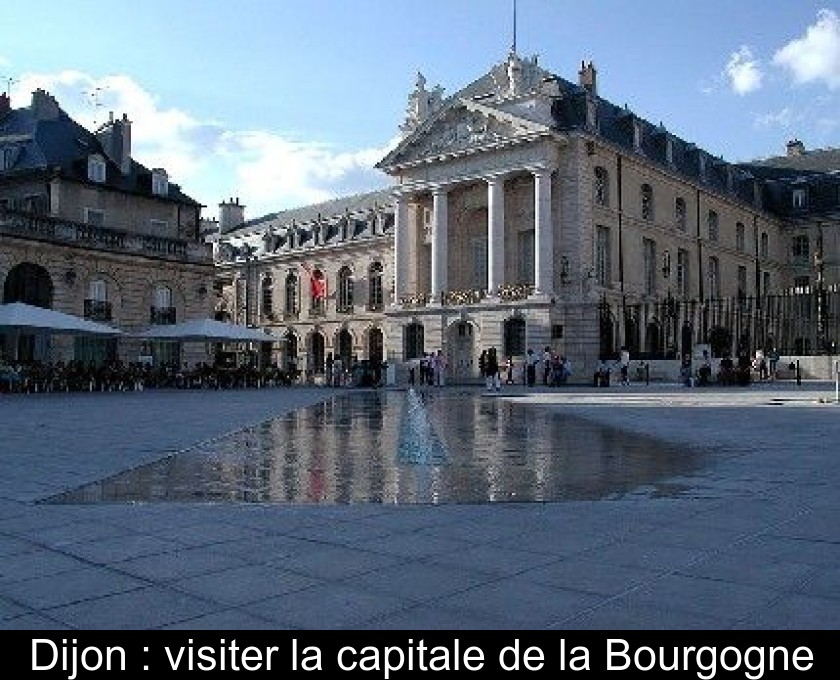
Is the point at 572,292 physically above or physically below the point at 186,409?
above

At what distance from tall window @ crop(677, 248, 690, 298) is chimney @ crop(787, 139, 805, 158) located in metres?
21.9

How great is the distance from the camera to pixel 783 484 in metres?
7.50

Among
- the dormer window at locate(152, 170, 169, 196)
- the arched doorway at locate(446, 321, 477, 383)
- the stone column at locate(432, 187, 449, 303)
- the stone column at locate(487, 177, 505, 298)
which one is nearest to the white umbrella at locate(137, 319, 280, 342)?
the dormer window at locate(152, 170, 169, 196)

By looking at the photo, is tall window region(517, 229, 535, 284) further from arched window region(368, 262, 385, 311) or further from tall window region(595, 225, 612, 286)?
arched window region(368, 262, 385, 311)

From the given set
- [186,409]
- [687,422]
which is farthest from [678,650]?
[186,409]

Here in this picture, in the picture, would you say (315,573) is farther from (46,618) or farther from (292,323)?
(292,323)

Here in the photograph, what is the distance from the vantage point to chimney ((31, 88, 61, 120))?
4072 centimetres

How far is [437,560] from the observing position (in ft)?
15.2

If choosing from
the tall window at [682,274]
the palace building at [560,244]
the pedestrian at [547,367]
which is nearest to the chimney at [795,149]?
the palace building at [560,244]

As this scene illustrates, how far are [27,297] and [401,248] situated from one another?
20.9 meters

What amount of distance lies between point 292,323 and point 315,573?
60.1m

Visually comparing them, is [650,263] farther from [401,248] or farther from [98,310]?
[98,310]

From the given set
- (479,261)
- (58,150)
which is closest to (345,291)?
(479,261)

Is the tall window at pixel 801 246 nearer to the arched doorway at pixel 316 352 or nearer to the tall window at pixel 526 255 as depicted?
the tall window at pixel 526 255
